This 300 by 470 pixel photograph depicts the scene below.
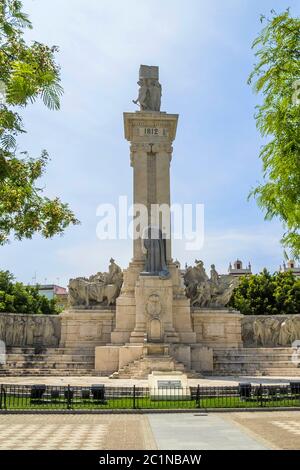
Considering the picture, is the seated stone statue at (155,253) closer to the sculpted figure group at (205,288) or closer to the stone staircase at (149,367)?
the sculpted figure group at (205,288)

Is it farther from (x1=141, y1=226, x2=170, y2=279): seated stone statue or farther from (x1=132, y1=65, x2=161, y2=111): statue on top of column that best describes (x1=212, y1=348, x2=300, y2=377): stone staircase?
(x1=132, y1=65, x2=161, y2=111): statue on top of column

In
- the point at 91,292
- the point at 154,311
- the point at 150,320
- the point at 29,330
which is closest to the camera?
the point at 150,320

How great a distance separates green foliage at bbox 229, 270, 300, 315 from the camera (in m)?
47.9

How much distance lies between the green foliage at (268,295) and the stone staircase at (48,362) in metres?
23.0

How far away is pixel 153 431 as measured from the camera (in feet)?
37.2

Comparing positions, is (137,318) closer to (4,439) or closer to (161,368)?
(161,368)

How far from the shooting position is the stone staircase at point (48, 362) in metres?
26.8

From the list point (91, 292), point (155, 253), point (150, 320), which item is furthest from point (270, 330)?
point (91, 292)

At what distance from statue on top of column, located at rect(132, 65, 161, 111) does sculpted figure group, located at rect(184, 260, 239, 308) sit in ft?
36.0

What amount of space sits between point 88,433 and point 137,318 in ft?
58.3

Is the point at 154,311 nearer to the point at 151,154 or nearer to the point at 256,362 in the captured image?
the point at 256,362

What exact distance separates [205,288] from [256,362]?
5506mm

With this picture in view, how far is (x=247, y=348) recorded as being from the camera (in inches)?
1214

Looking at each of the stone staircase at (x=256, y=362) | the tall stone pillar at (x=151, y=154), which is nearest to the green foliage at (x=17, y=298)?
the tall stone pillar at (x=151, y=154)
